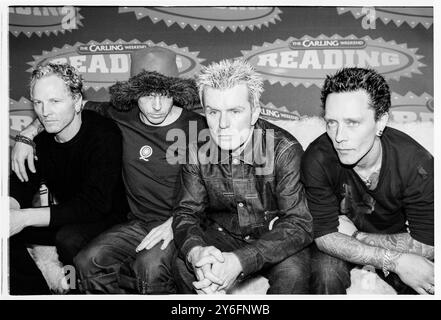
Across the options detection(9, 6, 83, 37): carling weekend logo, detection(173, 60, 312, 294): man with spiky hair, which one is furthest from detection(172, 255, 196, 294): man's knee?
detection(9, 6, 83, 37): carling weekend logo

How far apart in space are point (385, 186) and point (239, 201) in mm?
682

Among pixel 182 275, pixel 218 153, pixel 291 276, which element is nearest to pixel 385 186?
pixel 291 276

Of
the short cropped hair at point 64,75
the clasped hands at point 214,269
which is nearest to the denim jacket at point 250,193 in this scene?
the clasped hands at point 214,269

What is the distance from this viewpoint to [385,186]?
2086 millimetres

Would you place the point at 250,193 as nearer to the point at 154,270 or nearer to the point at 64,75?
the point at 154,270

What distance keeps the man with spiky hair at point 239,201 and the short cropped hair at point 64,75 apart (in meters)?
0.69

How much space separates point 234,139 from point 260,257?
1.79 ft

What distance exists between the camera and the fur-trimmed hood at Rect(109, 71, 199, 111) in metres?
2.29

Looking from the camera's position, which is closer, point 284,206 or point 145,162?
point 284,206

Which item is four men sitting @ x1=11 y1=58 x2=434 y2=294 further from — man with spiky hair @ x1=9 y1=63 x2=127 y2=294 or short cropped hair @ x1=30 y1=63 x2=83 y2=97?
short cropped hair @ x1=30 y1=63 x2=83 y2=97
